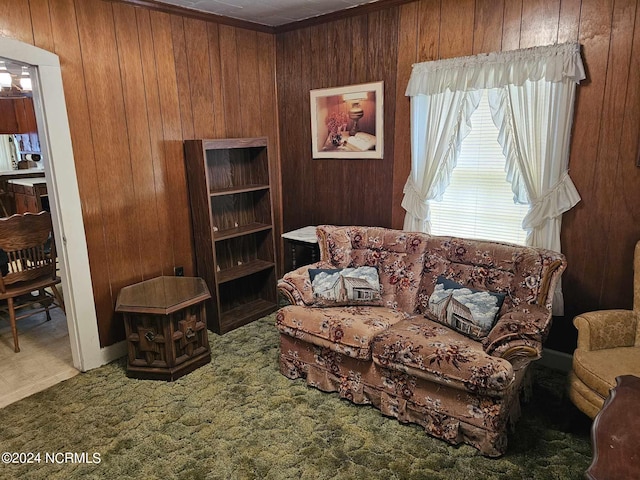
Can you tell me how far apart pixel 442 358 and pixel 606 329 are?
0.91 meters

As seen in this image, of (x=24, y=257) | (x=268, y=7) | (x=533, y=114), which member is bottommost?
(x=24, y=257)

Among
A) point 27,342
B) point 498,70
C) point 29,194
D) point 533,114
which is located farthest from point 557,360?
point 29,194

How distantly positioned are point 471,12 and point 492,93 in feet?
1.96

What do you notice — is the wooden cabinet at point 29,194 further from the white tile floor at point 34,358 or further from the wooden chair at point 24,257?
the wooden chair at point 24,257

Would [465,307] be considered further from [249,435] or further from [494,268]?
[249,435]

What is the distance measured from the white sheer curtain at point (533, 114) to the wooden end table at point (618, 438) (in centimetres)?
148

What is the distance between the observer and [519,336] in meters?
2.26

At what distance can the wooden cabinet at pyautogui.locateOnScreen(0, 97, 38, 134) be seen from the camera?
715cm

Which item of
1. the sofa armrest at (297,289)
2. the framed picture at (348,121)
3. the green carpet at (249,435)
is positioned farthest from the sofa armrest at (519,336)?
the framed picture at (348,121)

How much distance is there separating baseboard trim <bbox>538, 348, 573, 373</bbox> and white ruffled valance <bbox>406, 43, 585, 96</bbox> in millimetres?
1815

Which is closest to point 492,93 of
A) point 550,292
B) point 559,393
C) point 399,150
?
point 399,150

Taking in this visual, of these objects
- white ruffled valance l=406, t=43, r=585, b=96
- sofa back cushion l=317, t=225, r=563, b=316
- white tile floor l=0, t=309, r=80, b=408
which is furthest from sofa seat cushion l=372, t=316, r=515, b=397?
white tile floor l=0, t=309, r=80, b=408

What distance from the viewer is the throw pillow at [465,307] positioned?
8.26 ft

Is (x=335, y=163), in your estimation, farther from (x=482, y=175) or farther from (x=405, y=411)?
(x=405, y=411)
